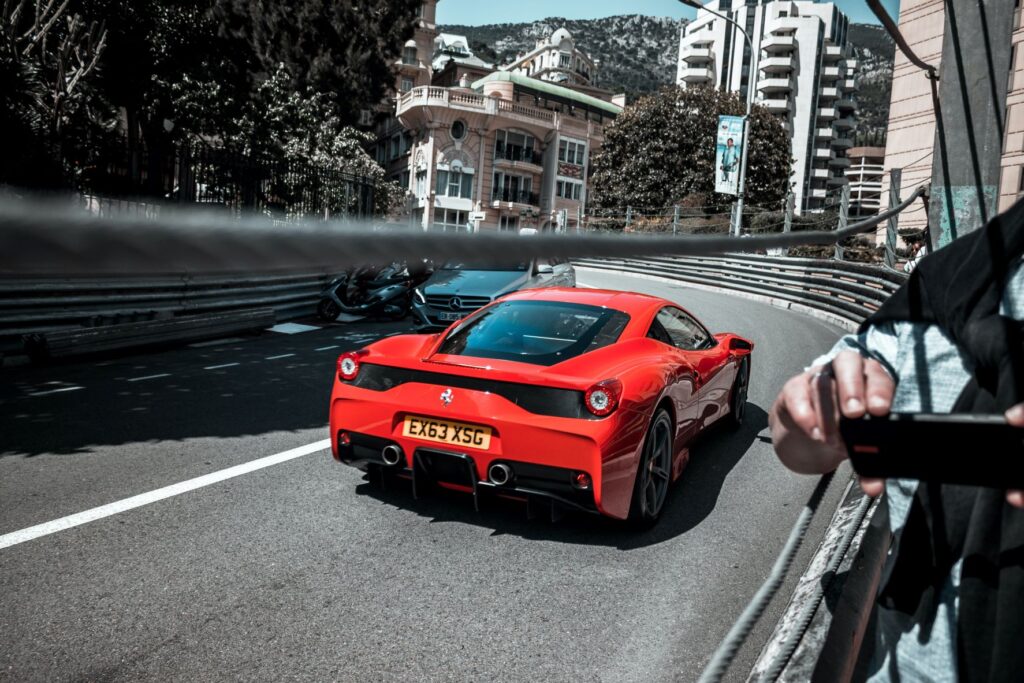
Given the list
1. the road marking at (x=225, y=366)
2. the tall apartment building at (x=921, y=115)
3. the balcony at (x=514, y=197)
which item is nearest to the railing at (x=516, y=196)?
the balcony at (x=514, y=197)

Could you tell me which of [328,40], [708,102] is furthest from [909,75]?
[328,40]

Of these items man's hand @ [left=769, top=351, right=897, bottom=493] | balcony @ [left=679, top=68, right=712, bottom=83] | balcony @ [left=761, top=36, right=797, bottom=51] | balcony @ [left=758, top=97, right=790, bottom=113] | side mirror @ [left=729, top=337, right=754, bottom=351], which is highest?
balcony @ [left=761, top=36, right=797, bottom=51]

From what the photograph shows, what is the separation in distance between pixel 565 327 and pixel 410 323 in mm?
9856

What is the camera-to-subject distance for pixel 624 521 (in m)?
4.62

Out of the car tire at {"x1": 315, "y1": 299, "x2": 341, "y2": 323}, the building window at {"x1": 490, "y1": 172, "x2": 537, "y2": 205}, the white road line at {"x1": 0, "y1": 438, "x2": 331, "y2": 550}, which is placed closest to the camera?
the white road line at {"x1": 0, "y1": 438, "x2": 331, "y2": 550}

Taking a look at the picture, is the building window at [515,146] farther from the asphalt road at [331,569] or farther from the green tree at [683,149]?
the asphalt road at [331,569]

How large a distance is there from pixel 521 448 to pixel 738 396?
3.15 meters

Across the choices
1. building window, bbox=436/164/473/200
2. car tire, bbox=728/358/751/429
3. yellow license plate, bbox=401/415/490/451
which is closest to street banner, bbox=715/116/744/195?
car tire, bbox=728/358/751/429

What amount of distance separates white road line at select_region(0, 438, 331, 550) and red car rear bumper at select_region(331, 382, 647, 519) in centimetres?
128

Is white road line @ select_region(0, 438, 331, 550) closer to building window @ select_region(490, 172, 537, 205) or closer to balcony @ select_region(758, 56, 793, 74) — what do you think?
building window @ select_region(490, 172, 537, 205)

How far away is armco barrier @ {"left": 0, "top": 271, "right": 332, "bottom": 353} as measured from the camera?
9.09 meters

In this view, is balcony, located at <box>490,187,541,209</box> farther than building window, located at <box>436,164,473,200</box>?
Yes

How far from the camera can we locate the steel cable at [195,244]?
610 millimetres

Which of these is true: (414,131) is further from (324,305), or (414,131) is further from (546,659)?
(546,659)
